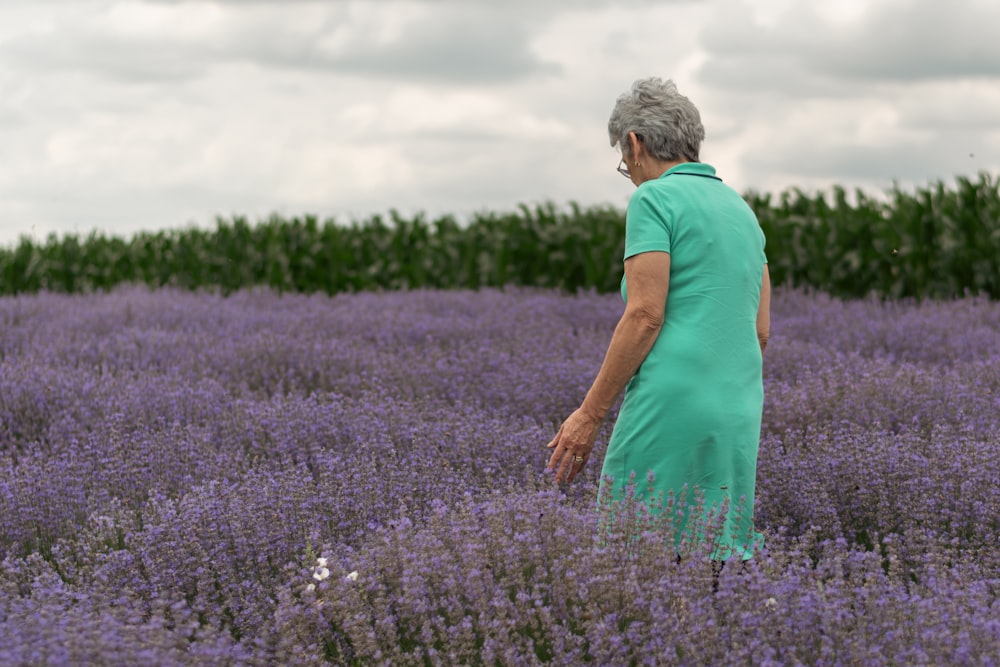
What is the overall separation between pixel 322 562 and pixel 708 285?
1419mm

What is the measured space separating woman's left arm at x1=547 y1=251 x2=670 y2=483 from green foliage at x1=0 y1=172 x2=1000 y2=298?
869 centimetres

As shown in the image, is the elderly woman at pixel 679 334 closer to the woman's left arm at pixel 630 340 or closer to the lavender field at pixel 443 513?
the woman's left arm at pixel 630 340

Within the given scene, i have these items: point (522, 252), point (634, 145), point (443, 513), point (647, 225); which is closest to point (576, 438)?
point (443, 513)

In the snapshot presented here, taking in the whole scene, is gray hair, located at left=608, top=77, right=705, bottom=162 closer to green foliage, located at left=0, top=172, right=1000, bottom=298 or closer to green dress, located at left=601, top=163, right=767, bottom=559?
green dress, located at left=601, top=163, right=767, bottom=559

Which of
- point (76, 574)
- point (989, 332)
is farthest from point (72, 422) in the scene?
point (989, 332)

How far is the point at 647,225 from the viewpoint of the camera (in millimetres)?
3154

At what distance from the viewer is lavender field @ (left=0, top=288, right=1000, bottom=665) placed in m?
2.71

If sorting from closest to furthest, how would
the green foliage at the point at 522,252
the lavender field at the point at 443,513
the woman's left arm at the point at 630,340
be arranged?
the lavender field at the point at 443,513
the woman's left arm at the point at 630,340
the green foliage at the point at 522,252

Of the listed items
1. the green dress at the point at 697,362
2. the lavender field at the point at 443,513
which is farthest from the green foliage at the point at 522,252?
the green dress at the point at 697,362

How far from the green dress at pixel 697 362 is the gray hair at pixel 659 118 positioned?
0.08m

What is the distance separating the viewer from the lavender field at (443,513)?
8.91ft

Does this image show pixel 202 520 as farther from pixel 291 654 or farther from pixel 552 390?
pixel 552 390

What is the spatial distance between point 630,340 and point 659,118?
697 millimetres

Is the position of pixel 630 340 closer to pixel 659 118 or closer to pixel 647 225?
pixel 647 225
